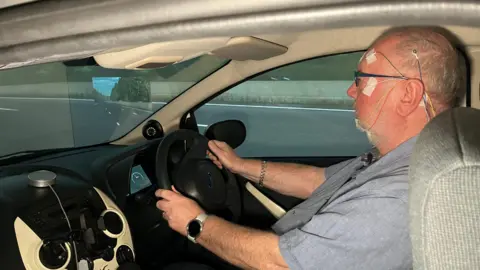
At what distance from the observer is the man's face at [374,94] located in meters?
1.64

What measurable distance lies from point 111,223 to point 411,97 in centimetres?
109

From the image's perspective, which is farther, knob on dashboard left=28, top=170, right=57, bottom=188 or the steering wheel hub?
the steering wheel hub

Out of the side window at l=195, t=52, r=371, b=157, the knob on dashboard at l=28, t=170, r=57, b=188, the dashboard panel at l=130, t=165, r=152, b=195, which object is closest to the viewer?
the knob on dashboard at l=28, t=170, r=57, b=188

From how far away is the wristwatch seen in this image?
186cm

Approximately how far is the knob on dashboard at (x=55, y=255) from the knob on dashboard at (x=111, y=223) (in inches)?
6.6

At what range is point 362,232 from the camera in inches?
57.7

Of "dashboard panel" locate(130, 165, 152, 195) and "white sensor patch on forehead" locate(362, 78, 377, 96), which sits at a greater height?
"white sensor patch on forehead" locate(362, 78, 377, 96)

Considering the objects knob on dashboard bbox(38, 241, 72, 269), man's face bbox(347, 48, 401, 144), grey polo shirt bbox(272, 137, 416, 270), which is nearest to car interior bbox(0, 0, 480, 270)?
knob on dashboard bbox(38, 241, 72, 269)

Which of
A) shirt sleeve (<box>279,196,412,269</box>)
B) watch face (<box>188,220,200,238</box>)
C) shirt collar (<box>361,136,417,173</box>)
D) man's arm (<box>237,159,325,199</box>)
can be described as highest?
shirt collar (<box>361,136,417,173</box>)

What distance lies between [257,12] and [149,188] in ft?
5.07

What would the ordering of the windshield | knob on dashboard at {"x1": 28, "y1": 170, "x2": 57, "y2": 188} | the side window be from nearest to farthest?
knob on dashboard at {"x1": 28, "y1": 170, "x2": 57, "y2": 188} < the windshield < the side window

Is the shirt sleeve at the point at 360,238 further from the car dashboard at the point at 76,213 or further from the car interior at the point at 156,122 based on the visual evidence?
the car dashboard at the point at 76,213

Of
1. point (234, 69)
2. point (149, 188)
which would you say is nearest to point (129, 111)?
point (234, 69)

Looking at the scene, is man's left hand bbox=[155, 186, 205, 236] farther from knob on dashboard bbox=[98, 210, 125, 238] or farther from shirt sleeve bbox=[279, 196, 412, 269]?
shirt sleeve bbox=[279, 196, 412, 269]
